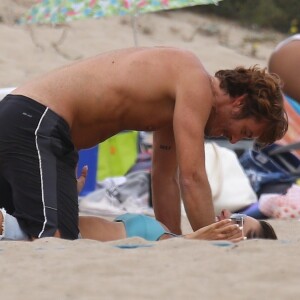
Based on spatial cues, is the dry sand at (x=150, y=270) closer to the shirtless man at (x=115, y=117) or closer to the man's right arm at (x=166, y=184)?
the shirtless man at (x=115, y=117)

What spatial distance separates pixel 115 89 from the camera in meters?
3.55

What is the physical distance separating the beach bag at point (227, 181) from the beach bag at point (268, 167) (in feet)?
0.48

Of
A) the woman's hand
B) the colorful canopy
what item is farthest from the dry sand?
the colorful canopy

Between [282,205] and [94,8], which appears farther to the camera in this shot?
[94,8]

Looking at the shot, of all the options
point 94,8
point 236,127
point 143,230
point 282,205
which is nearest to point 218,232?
point 143,230

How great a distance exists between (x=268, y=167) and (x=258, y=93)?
2.57 metres

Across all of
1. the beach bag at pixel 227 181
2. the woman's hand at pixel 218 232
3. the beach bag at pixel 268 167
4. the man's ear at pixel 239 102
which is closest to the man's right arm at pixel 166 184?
the man's ear at pixel 239 102

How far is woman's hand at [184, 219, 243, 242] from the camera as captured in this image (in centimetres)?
326

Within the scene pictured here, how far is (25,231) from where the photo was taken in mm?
3359

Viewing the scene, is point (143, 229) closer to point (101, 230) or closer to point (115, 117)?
point (101, 230)

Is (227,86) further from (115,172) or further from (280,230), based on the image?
(115,172)

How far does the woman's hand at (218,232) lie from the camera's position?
3.26 meters

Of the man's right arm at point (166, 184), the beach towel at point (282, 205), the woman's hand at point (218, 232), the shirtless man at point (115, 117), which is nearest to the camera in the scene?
the woman's hand at point (218, 232)

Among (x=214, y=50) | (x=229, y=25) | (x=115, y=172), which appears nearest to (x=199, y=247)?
(x=115, y=172)
